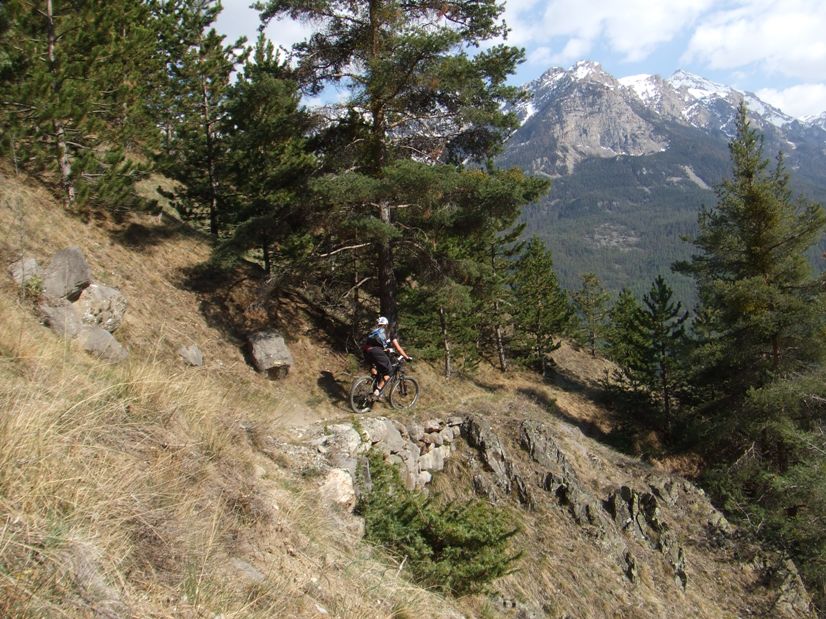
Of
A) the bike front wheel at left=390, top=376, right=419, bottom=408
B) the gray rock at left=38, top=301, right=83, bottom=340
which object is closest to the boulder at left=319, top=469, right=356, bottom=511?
the gray rock at left=38, top=301, right=83, bottom=340

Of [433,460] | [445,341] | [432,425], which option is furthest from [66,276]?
[445,341]

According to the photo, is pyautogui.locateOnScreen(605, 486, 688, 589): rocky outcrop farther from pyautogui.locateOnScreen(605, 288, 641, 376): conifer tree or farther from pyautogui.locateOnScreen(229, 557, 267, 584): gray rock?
pyautogui.locateOnScreen(605, 288, 641, 376): conifer tree

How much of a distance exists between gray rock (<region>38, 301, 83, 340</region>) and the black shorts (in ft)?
15.9

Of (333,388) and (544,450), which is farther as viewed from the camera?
(333,388)

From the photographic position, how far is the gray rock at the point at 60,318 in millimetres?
7264

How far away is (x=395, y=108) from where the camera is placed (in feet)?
→ 39.6

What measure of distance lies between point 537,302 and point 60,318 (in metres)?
20.8

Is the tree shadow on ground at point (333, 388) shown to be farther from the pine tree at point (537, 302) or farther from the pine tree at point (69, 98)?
the pine tree at point (537, 302)

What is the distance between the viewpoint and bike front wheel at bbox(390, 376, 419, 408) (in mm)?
11672

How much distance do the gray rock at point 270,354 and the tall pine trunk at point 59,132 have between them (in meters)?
5.37

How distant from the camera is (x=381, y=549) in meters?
5.50

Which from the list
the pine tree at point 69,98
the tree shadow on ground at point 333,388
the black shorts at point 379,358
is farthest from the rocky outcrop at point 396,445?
the pine tree at point 69,98

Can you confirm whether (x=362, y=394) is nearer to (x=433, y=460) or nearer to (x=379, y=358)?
(x=379, y=358)

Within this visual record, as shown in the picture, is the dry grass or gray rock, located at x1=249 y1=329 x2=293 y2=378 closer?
the dry grass
